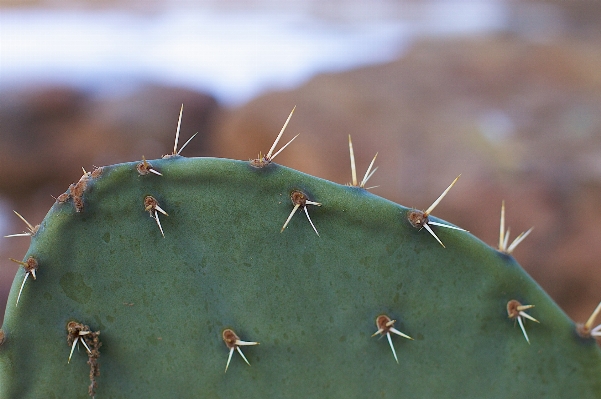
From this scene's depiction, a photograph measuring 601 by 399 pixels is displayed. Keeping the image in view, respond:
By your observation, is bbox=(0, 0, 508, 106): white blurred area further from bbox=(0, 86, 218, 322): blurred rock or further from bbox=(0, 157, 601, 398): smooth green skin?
bbox=(0, 157, 601, 398): smooth green skin

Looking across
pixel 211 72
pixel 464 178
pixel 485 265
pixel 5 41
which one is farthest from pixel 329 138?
pixel 5 41

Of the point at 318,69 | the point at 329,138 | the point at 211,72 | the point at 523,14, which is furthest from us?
the point at 523,14

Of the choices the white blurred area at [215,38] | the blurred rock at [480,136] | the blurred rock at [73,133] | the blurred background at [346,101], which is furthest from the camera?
the white blurred area at [215,38]

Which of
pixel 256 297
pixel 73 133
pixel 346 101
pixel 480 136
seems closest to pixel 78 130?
pixel 73 133

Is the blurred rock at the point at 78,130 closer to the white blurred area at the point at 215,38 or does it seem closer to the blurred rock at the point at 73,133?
the blurred rock at the point at 73,133

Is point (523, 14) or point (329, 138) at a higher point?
point (523, 14)

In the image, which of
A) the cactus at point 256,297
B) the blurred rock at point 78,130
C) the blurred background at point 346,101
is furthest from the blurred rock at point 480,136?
the cactus at point 256,297

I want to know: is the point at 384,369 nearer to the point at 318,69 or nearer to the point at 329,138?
the point at 329,138
